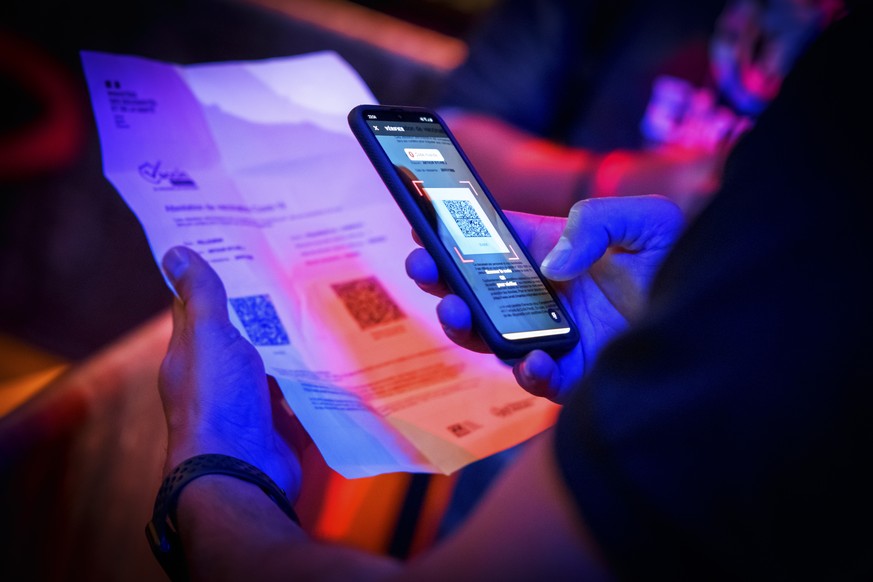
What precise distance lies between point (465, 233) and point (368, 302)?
0.39ft

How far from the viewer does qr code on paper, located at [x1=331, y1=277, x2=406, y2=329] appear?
2.06 ft

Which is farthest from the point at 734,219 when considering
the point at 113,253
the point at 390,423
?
the point at 113,253

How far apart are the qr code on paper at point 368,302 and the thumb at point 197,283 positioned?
4.2 inches

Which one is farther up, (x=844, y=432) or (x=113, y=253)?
(x=844, y=432)

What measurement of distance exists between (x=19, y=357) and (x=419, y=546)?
1.21 m

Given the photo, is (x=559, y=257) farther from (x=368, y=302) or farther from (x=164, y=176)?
(x=164, y=176)

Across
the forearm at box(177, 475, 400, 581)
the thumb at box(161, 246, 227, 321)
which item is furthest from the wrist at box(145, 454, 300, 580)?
the thumb at box(161, 246, 227, 321)

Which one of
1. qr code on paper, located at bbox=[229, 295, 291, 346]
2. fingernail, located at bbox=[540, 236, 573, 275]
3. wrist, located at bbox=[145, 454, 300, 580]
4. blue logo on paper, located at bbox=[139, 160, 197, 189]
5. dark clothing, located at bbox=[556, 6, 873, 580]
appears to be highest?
dark clothing, located at bbox=[556, 6, 873, 580]

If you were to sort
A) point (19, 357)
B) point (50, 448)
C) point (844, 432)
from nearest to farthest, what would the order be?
point (844, 432)
point (50, 448)
point (19, 357)

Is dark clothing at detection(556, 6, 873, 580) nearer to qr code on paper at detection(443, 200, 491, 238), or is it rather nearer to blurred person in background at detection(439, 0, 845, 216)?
qr code on paper at detection(443, 200, 491, 238)

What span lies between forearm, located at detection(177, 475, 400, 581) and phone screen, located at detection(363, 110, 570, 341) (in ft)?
0.78

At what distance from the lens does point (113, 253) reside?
1.84 m

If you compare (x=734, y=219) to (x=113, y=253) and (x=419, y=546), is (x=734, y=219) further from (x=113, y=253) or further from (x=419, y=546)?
(x=113, y=253)

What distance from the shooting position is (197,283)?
0.58 meters
